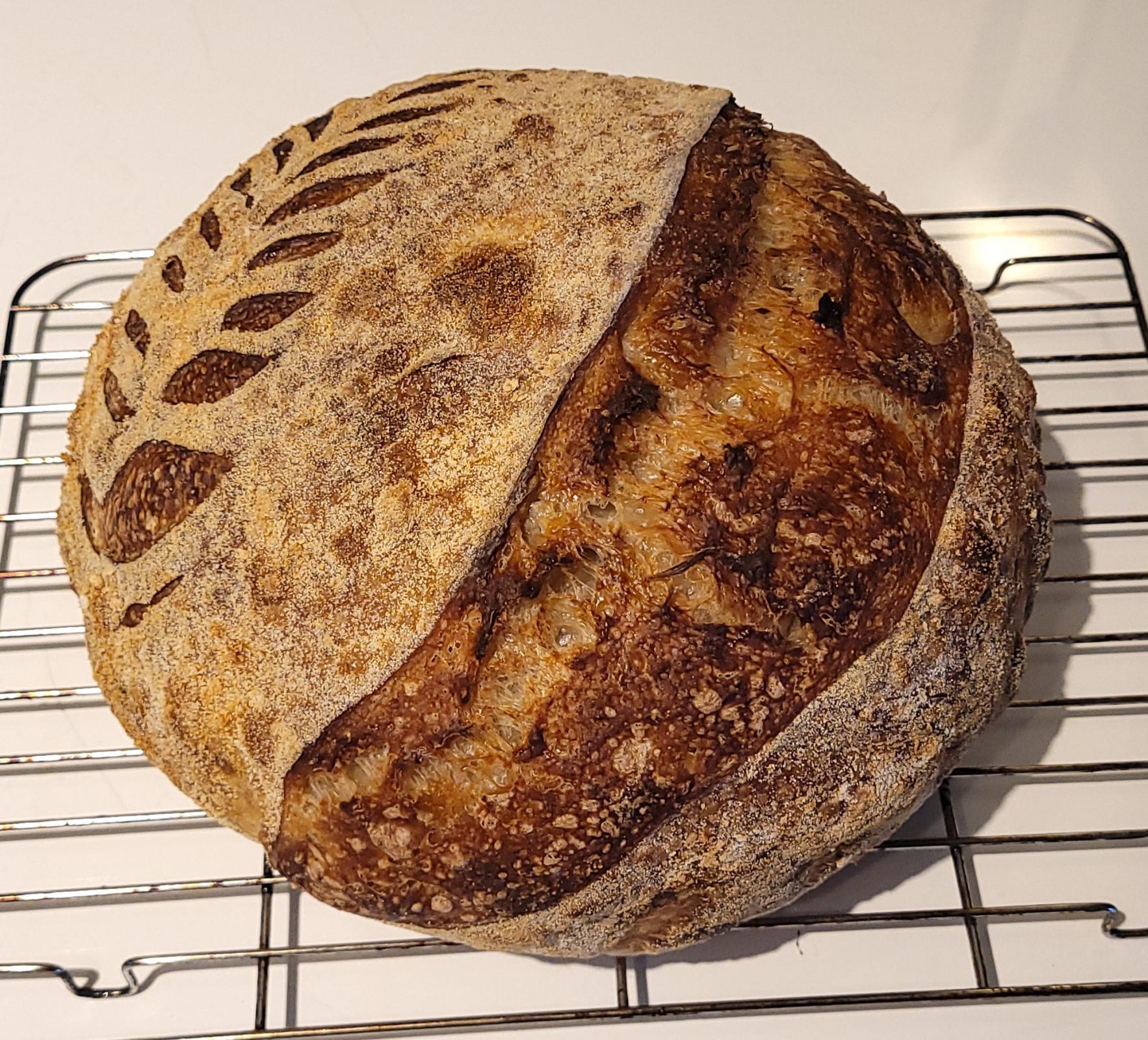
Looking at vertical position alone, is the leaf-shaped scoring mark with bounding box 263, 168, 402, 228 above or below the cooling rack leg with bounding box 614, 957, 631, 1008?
above

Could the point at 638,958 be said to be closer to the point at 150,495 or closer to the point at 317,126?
Answer: the point at 150,495

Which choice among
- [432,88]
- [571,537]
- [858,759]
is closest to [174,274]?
[432,88]

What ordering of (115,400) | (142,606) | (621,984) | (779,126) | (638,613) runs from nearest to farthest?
(638,613), (142,606), (115,400), (621,984), (779,126)

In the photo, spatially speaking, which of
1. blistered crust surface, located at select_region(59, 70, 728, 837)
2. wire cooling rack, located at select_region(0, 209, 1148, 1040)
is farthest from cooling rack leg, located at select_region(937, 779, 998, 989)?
blistered crust surface, located at select_region(59, 70, 728, 837)

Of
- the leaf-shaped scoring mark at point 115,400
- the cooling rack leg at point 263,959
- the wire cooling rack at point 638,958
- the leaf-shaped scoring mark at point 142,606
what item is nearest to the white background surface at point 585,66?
the wire cooling rack at point 638,958

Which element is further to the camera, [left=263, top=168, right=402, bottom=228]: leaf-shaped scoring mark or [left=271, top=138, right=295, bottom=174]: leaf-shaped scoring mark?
[left=271, top=138, right=295, bottom=174]: leaf-shaped scoring mark

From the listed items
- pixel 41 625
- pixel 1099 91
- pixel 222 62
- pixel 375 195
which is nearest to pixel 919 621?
pixel 375 195

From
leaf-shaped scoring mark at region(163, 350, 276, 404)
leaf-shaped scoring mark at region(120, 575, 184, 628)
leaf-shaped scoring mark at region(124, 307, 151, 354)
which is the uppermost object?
leaf-shaped scoring mark at region(124, 307, 151, 354)

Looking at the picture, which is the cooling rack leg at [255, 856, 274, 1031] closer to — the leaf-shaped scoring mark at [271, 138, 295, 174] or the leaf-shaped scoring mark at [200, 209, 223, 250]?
the leaf-shaped scoring mark at [200, 209, 223, 250]
